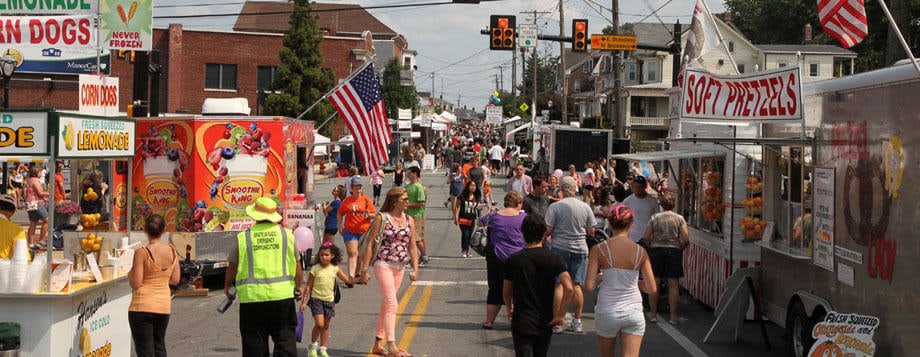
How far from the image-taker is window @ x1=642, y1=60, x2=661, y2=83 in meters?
79.9

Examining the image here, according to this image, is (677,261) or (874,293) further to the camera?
(677,261)

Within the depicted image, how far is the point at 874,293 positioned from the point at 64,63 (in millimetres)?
20586

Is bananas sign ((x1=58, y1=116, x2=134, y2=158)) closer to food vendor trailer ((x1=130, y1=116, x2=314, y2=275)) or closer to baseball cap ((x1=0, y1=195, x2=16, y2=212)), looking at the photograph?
baseball cap ((x1=0, y1=195, x2=16, y2=212))

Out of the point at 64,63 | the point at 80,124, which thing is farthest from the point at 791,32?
the point at 80,124

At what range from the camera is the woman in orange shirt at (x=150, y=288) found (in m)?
8.30

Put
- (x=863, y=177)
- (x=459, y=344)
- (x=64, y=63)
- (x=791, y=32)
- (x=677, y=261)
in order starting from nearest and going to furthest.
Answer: (x=863, y=177)
(x=459, y=344)
(x=677, y=261)
(x=64, y=63)
(x=791, y=32)

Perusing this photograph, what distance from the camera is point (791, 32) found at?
3403 inches

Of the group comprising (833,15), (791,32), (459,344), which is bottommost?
(459,344)

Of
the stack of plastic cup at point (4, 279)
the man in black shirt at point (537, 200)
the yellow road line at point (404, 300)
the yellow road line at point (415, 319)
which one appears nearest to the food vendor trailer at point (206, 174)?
the yellow road line at point (404, 300)

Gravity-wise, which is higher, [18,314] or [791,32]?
[791,32]

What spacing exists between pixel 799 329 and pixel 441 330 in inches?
157

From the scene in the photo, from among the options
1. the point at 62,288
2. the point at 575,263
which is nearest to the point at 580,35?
the point at 575,263

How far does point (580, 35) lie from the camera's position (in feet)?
98.7

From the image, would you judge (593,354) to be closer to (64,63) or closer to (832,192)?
(832,192)
